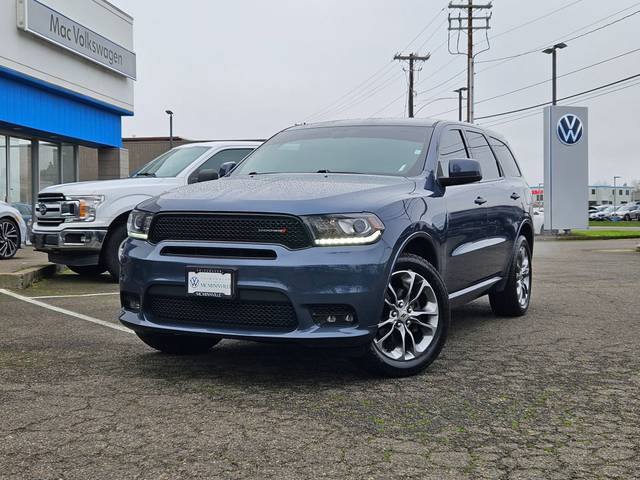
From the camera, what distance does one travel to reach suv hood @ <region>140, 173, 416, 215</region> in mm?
4633

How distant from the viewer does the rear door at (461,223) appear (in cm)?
577

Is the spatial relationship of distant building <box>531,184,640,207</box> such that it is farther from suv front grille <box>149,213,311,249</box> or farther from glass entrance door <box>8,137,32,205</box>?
suv front grille <box>149,213,311,249</box>

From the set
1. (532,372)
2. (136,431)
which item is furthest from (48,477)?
(532,372)

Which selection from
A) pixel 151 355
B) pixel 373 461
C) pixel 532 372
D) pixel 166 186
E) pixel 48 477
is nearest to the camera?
pixel 48 477

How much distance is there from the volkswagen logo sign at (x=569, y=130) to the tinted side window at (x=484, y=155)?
67.9 ft

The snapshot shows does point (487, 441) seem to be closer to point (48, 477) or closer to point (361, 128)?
point (48, 477)

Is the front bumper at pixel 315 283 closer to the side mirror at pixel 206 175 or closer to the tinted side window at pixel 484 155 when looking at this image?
the side mirror at pixel 206 175

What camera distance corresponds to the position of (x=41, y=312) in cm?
782

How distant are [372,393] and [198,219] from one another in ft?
4.79

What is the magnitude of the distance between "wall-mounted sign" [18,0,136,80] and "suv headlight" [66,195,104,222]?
943 centimetres

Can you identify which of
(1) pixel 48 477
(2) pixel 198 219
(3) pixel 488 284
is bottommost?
(1) pixel 48 477

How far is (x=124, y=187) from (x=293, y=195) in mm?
5876

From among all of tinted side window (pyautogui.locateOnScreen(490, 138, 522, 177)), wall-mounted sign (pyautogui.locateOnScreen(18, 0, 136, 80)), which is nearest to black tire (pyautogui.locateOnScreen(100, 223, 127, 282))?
tinted side window (pyautogui.locateOnScreen(490, 138, 522, 177))

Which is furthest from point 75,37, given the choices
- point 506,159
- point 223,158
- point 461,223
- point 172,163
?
point 461,223
